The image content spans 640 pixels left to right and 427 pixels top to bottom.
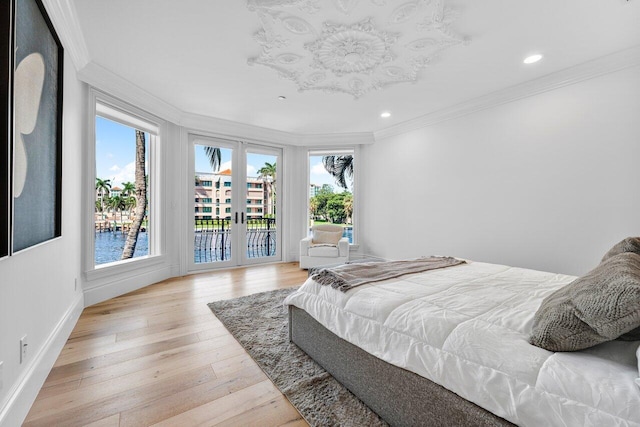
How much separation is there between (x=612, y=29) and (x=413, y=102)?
1975 mm

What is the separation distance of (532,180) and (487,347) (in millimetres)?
3019

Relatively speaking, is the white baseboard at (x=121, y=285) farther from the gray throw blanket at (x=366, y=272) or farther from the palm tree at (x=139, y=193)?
the gray throw blanket at (x=366, y=272)

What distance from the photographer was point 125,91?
3.42 meters

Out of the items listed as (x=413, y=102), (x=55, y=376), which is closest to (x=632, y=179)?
(x=413, y=102)

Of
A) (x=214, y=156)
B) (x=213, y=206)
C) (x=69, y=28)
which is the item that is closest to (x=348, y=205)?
(x=213, y=206)

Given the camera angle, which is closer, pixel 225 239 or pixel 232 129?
pixel 232 129

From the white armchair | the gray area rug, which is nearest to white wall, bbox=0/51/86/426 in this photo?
the gray area rug

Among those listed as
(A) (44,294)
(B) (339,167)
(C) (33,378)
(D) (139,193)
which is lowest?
(C) (33,378)

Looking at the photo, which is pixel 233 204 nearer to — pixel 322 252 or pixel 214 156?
pixel 214 156

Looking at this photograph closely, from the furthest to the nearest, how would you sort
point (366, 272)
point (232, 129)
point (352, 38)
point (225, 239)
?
1. point (225, 239)
2. point (232, 129)
3. point (352, 38)
4. point (366, 272)

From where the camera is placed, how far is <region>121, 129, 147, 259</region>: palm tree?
159 inches

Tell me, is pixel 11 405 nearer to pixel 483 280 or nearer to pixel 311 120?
pixel 483 280

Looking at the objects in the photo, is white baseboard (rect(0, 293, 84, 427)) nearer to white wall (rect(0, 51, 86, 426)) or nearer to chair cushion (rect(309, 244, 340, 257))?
white wall (rect(0, 51, 86, 426))

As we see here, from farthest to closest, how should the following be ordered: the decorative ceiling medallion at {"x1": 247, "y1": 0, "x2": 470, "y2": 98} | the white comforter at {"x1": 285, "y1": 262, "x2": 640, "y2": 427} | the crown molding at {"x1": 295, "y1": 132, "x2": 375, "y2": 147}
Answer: the crown molding at {"x1": 295, "y1": 132, "x2": 375, "y2": 147}, the decorative ceiling medallion at {"x1": 247, "y1": 0, "x2": 470, "y2": 98}, the white comforter at {"x1": 285, "y1": 262, "x2": 640, "y2": 427}
